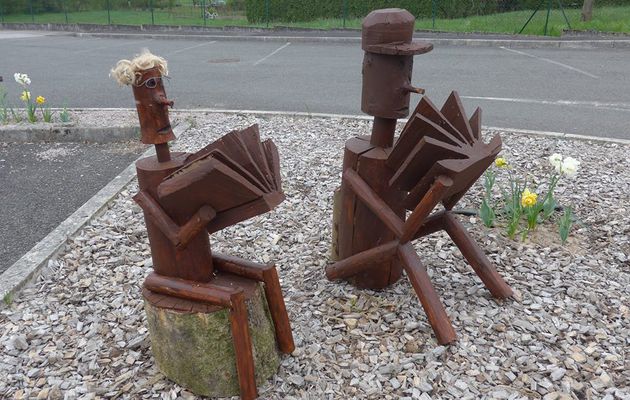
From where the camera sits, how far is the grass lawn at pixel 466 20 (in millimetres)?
14352

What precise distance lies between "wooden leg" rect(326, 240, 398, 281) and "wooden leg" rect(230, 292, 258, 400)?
711 millimetres

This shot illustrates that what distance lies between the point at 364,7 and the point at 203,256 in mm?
18963

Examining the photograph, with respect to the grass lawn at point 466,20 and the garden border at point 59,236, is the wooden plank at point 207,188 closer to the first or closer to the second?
the garden border at point 59,236

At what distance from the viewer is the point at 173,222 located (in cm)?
193

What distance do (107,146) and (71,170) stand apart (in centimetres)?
72

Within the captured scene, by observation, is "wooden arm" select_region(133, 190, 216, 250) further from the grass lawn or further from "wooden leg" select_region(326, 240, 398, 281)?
the grass lawn

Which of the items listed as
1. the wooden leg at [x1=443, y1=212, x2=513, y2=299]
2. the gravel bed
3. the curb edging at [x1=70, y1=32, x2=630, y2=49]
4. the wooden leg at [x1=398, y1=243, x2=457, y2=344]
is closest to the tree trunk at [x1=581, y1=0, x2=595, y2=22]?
the curb edging at [x1=70, y1=32, x2=630, y2=49]

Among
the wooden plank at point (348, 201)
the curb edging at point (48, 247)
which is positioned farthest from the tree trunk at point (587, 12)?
the wooden plank at point (348, 201)

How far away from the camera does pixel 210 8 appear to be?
24.5 m

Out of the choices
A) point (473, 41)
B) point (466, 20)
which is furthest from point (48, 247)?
point (466, 20)

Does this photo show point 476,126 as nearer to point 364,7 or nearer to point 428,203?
point 428,203

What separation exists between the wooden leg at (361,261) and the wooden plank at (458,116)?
58cm

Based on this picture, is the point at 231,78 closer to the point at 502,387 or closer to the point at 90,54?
the point at 90,54

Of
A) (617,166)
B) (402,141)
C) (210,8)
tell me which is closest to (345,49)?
(617,166)
